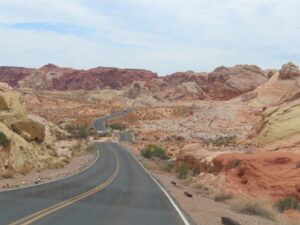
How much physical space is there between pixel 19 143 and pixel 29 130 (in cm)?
404

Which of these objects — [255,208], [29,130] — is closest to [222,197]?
[255,208]

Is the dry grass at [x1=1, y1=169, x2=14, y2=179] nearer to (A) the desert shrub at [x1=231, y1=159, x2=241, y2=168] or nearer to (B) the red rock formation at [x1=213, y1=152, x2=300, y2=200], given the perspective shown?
(B) the red rock formation at [x1=213, y1=152, x2=300, y2=200]

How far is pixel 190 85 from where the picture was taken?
5635 inches

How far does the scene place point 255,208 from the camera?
48.0ft

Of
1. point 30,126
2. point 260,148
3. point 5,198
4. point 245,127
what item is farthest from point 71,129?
point 5,198

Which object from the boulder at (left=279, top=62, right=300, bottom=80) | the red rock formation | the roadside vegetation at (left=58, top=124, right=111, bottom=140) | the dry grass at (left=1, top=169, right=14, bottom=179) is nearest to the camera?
the red rock formation

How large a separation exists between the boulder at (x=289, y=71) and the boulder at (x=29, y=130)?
284ft

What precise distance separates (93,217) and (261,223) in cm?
565

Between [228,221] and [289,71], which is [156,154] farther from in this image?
[289,71]

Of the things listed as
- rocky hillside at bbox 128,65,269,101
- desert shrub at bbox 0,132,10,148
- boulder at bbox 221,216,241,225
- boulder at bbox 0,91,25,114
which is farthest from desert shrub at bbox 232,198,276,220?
rocky hillside at bbox 128,65,269,101

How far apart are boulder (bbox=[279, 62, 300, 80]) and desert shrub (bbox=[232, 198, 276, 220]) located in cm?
9464

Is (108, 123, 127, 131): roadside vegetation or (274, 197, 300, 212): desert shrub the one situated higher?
(274, 197, 300, 212): desert shrub

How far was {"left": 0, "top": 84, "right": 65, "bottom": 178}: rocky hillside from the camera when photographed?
2312 cm

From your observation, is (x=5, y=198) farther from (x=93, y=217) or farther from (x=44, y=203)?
(x=93, y=217)
